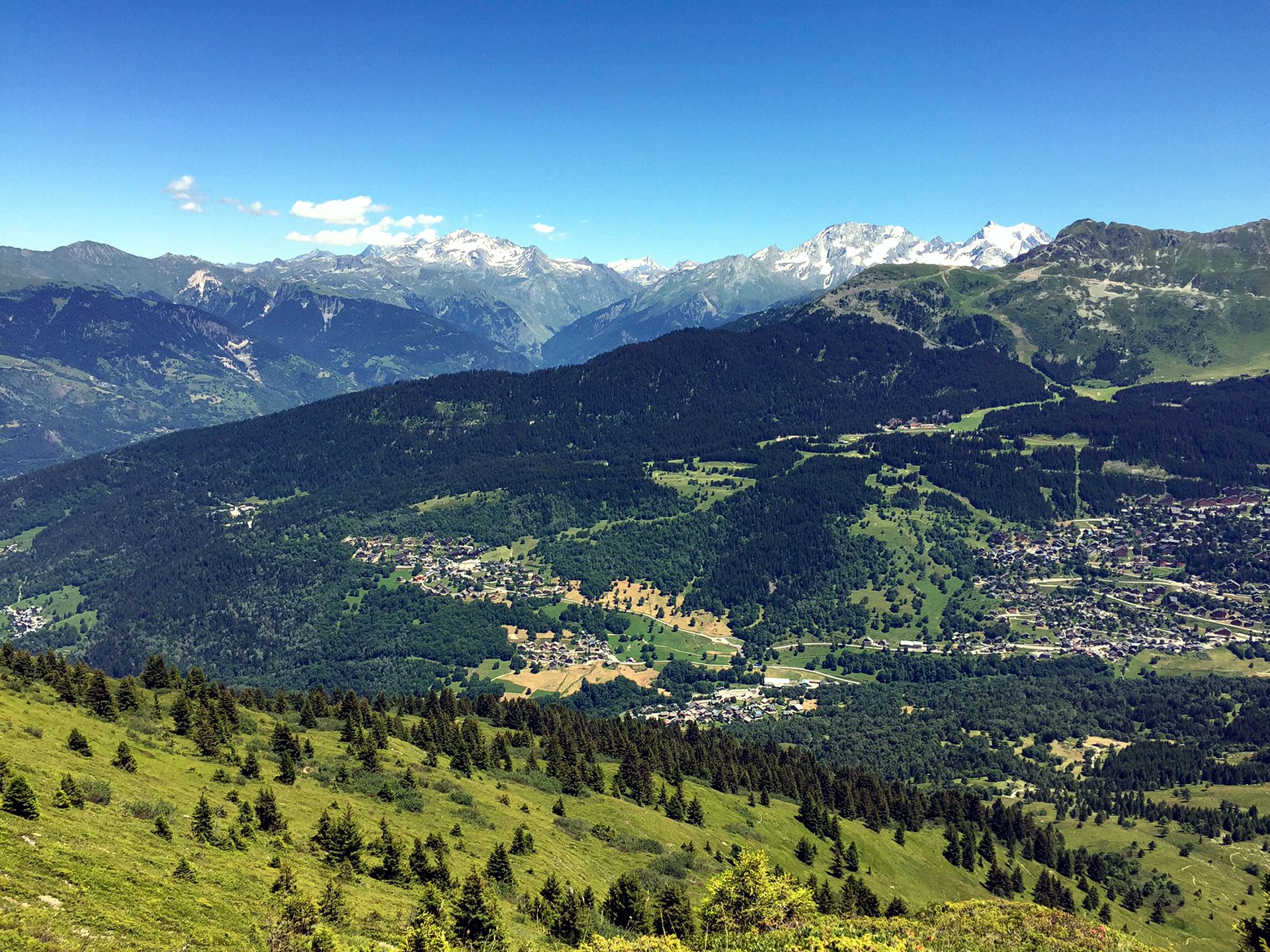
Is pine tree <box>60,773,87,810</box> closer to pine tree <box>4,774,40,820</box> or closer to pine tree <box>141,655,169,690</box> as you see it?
pine tree <box>4,774,40,820</box>

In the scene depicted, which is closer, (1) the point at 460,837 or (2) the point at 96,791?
(2) the point at 96,791

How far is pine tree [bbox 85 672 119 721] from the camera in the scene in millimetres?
86688

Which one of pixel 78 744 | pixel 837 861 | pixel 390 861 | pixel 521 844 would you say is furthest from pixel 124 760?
pixel 837 861

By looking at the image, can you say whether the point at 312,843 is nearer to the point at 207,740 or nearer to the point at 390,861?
the point at 390,861

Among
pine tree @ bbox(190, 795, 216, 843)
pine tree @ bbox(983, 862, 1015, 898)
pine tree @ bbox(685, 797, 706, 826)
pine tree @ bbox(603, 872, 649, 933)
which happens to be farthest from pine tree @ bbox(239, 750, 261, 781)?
pine tree @ bbox(983, 862, 1015, 898)

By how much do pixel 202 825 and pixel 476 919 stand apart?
22914 mm


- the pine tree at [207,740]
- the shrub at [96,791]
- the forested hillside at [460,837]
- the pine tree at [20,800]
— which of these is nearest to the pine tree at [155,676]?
the forested hillside at [460,837]

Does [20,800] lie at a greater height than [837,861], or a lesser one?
greater

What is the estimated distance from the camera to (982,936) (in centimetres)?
6594

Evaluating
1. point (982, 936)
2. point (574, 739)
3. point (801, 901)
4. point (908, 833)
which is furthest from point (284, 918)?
point (908, 833)

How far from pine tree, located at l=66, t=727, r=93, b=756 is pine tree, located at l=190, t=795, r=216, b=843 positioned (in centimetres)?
1653

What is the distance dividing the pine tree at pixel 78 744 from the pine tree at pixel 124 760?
2157 mm

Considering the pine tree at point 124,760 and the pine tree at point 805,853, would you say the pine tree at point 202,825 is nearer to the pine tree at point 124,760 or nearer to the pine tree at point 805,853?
the pine tree at point 124,760

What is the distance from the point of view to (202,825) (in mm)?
60438
